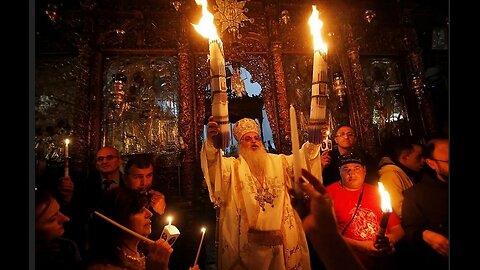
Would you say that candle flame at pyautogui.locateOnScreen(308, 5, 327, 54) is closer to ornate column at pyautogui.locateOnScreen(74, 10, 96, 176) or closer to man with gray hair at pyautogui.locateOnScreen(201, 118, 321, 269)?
man with gray hair at pyautogui.locateOnScreen(201, 118, 321, 269)

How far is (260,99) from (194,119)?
5.18ft

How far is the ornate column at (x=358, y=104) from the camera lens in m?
6.26

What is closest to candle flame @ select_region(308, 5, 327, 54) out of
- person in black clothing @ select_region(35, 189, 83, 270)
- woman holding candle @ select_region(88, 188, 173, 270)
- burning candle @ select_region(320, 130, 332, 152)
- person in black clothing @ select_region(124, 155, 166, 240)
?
woman holding candle @ select_region(88, 188, 173, 270)

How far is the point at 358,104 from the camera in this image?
641cm

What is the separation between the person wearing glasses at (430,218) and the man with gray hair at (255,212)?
1303 mm

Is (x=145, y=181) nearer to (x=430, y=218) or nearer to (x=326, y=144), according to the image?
(x=326, y=144)

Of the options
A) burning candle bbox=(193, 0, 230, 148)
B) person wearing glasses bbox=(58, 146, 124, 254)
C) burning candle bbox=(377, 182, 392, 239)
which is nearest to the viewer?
burning candle bbox=(377, 182, 392, 239)

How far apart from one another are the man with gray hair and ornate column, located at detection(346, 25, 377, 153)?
2091 mm

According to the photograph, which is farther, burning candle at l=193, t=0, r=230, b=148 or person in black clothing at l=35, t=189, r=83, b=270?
person in black clothing at l=35, t=189, r=83, b=270

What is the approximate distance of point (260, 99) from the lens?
6.88 m

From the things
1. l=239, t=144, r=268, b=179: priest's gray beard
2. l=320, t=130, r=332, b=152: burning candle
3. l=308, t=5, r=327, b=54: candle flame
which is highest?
l=308, t=5, r=327, b=54: candle flame

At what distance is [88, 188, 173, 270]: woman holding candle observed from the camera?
3.41 meters

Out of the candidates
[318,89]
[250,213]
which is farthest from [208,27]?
[250,213]
